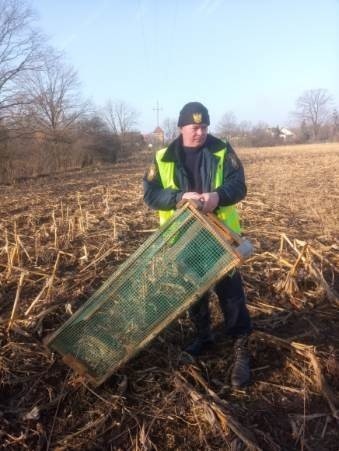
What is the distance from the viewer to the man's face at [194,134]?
11.2 ft

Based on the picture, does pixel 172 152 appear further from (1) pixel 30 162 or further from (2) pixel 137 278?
(1) pixel 30 162

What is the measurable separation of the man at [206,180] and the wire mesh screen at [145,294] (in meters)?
0.43

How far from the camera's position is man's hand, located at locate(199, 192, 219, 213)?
123 inches

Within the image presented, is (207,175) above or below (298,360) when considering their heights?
above

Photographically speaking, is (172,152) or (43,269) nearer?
(172,152)

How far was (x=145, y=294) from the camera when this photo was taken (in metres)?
3.17

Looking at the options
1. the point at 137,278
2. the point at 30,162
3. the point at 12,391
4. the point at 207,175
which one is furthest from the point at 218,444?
the point at 30,162

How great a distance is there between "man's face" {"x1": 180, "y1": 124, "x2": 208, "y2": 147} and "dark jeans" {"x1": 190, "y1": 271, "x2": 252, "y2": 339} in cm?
114

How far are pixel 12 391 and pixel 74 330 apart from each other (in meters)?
0.78

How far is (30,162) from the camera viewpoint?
3138 centimetres

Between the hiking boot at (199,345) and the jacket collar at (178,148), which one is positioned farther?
the hiking boot at (199,345)

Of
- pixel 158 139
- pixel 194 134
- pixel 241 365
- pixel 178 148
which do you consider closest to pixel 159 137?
pixel 158 139

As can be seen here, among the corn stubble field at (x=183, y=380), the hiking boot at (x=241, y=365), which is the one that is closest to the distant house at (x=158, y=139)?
the corn stubble field at (x=183, y=380)

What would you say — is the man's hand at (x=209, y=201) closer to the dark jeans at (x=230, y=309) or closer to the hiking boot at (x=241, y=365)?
the dark jeans at (x=230, y=309)
